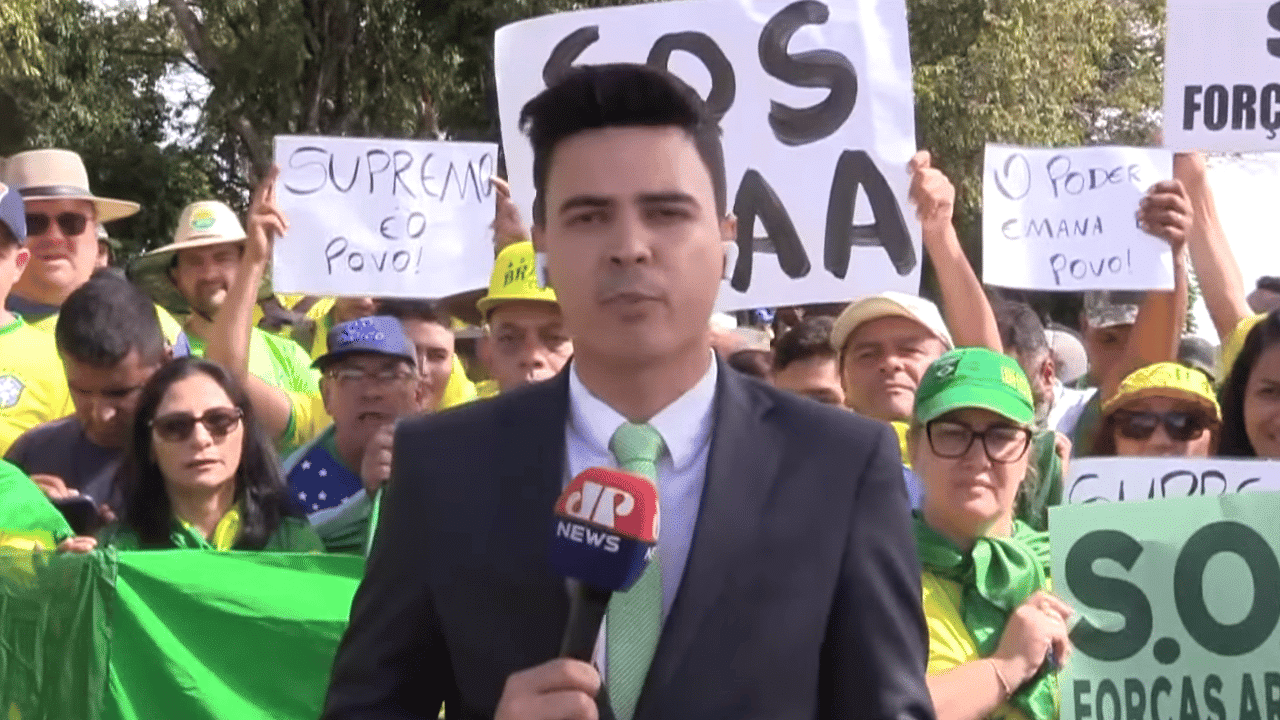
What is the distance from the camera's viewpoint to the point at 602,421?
2555 mm

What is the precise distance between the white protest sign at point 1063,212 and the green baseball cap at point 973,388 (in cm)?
251

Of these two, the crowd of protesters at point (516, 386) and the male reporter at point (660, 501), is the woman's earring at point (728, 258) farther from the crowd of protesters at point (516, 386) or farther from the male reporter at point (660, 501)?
the crowd of protesters at point (516, 386)

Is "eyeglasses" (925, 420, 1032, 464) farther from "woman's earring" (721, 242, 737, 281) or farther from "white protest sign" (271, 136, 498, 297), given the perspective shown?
"white protest sign" (271, 136, 498, 297)

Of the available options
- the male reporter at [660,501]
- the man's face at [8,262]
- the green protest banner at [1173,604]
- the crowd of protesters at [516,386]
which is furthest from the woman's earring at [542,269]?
the man's face at [8,262]

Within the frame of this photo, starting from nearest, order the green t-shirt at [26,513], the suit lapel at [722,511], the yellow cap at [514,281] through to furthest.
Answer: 1. the suit lapel at [722,511]
2. the green t-shirt at [26,513]
3. the yellow cap at [514,281]

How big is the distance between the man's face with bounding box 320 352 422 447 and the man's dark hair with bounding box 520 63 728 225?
3.13 meters

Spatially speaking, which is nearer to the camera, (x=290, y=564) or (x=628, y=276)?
(x=628, y=276)

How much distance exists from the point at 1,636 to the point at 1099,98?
26385 mm

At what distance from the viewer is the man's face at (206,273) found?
7605 mm

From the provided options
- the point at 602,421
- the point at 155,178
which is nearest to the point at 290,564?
the point at 602,421

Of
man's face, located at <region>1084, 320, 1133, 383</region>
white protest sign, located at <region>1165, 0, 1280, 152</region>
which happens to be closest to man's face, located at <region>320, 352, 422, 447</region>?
white protest sign, located at <region>1165, 0, 1280, 152</region>

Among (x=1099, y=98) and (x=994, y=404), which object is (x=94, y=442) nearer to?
(x=994, y=404)

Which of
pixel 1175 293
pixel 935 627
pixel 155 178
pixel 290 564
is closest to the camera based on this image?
pixel 935 627

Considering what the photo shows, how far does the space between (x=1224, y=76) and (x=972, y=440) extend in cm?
266
